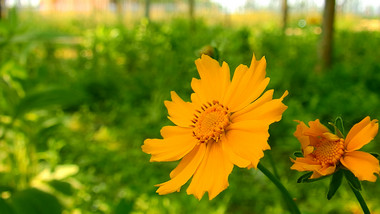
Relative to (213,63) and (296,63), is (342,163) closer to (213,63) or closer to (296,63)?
(213,63)

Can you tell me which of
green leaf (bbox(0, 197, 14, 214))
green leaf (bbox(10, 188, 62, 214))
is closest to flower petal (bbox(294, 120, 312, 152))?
green leaf (bbox(0, 197, 14, 214))

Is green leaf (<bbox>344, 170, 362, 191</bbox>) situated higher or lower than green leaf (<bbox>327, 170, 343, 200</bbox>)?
higher

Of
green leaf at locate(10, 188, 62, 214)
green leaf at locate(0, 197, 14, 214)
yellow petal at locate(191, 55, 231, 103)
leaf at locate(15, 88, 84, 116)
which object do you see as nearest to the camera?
yellow petal at locate(191, 55, 231, 103)

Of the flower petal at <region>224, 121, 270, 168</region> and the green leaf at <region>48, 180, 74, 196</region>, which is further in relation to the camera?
the green leaf at <region>48, 180, 74, 196</region>

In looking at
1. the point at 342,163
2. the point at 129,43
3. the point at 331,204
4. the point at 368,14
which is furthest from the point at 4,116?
the point at 368,14

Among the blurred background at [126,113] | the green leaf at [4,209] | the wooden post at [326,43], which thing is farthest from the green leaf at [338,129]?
the wooden post at [326,43]

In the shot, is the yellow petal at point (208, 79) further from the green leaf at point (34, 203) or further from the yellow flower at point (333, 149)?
the green leaf at point (34, 203)

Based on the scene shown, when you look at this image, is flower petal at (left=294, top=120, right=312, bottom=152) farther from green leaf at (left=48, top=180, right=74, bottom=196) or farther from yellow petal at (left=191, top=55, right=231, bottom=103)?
green leaf at (left=48, top=180, right=74, bottom=196)
